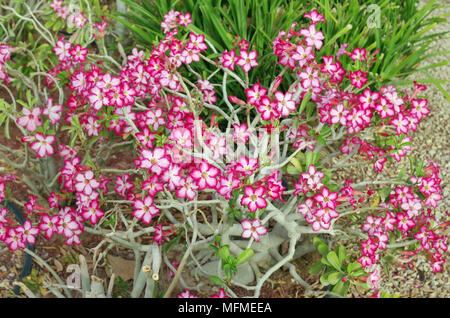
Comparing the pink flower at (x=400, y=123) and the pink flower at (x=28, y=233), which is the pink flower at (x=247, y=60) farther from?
the pink flower at (x=28, y=233)

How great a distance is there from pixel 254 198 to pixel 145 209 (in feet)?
1.24

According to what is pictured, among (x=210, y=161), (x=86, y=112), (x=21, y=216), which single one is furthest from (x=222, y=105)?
(x=21, y=216)

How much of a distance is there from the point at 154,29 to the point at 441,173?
168cm

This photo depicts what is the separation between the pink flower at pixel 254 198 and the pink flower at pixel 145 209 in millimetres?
319

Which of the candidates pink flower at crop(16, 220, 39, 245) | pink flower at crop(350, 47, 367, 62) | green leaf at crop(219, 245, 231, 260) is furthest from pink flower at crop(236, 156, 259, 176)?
pink flower at crop(16, 220, 39, 245)

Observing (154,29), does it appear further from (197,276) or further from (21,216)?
(197,276)

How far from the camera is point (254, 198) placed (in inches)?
49.7

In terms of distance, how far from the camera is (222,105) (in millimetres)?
2176

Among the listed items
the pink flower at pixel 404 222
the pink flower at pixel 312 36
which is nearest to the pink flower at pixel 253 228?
the pink flower at pixel 404 222

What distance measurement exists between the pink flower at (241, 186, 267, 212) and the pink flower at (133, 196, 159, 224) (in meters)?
0.32

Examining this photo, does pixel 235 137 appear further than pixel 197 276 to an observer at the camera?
No

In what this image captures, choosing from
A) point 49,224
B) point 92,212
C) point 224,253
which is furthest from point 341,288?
point 49,224

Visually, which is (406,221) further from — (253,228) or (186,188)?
(186,188)
